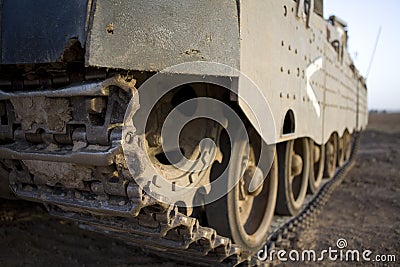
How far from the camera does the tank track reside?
2.08m

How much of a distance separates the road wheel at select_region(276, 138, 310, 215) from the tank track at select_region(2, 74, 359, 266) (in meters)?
1.26

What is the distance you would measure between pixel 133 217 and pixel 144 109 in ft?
1.78

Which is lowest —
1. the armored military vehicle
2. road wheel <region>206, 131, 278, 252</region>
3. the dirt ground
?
the dirt ground

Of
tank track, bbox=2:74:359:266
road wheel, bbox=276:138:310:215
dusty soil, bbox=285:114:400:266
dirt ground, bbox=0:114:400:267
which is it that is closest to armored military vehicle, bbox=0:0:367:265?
tank track, bbox=2:74:359:266

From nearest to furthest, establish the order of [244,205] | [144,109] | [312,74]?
[144,109], [244,205], [312,74]

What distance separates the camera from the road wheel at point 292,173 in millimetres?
4176

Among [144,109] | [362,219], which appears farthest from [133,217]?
[362,219]

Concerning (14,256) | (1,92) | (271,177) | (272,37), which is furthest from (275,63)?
(14,256)

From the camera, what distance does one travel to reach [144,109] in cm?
230

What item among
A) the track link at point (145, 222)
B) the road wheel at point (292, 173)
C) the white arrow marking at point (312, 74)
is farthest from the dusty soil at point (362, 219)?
the white arrow marking at point (312, 74)

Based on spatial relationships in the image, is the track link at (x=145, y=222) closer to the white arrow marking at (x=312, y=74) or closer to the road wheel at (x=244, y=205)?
the road wheel at (x=244, y=205)

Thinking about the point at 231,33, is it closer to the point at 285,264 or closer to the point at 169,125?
the point at 169,125

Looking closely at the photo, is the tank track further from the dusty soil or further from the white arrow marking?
the white arrow marking

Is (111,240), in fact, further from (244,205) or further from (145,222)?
(145,222)
